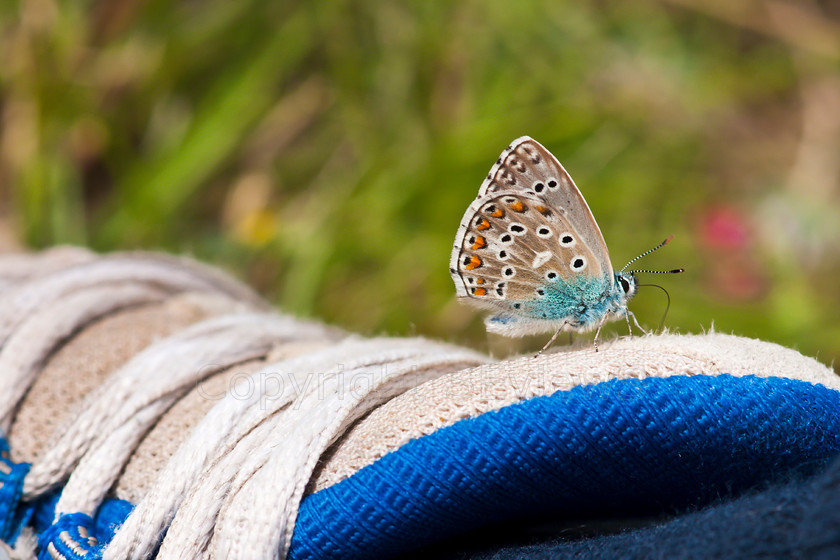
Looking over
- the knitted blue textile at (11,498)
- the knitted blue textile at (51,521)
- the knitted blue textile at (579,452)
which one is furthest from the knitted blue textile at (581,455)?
the knitted blue textile at (11,498)

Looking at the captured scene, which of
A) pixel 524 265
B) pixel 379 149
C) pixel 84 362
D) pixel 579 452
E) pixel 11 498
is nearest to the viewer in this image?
pixel 579 452

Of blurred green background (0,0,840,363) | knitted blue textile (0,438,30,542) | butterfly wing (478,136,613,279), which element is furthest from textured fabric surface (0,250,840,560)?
blurred green background (0,0,840,363)

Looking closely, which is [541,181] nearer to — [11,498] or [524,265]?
[524,265]

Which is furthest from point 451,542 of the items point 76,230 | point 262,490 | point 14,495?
point 76,230

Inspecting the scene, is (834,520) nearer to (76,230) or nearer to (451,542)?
(451,542)

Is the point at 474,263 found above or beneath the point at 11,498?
above

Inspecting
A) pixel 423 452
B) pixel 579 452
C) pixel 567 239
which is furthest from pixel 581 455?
pixel 567 239
